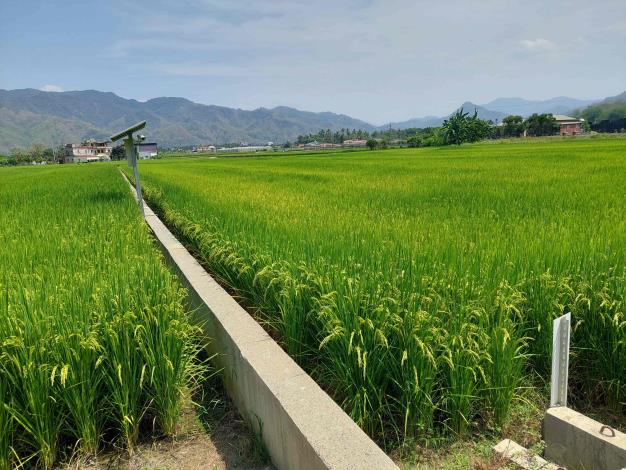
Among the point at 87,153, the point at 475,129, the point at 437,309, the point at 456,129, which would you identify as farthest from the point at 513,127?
the point at 87,153

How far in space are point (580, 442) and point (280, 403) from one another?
131 centimetres

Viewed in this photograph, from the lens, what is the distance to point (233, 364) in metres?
2.89

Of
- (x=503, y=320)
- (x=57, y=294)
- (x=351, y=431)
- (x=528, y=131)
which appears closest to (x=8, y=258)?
(x=57, y=294)

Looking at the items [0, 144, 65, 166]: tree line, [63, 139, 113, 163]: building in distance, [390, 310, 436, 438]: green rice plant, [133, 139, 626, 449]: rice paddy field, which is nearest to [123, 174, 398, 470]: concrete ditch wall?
[133, 139, 626, 449]: rice paddy field

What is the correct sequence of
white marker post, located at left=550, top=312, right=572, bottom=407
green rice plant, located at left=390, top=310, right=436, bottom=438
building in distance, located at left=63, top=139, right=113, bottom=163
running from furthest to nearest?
building in distance, located at left=63, top=139, right=113, bottom=163
green rice plant, located at left=390, top=310, right=436, bottom=438
white marker post, located at left=550, top=312, right=572, bottom=407

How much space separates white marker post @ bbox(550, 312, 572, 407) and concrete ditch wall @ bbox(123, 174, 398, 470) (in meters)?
0.87

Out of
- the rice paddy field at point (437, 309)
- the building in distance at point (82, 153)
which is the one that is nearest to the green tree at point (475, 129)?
the rice paddy field at point (437, 309)

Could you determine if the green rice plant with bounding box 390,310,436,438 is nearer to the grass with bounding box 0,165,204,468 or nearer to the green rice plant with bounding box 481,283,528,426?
the green rice plant with bounding box 481,283,528,426

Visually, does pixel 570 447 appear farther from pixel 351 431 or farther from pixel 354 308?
pixel 354 308

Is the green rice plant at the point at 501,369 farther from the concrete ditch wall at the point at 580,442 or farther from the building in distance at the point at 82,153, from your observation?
the building in distance at the point at 82,153

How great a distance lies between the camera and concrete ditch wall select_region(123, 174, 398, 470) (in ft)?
5.83

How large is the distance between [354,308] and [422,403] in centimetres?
59

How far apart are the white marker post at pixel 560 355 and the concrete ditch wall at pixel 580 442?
0.27ft

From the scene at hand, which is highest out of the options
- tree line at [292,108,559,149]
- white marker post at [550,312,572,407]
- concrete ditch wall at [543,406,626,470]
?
tree line at [292,108,559,149]
